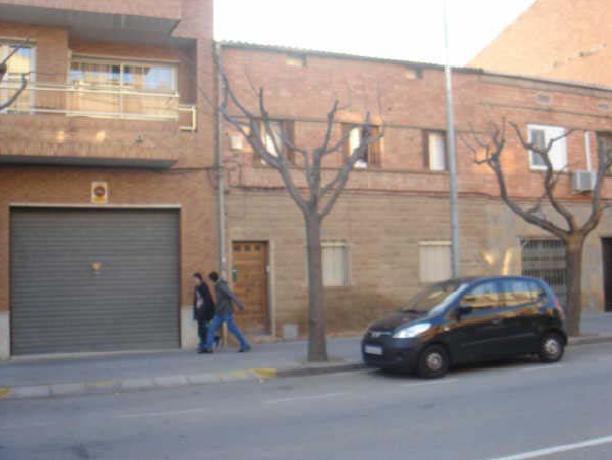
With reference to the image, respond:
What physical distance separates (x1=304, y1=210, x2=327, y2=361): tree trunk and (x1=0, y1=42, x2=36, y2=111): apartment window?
21.8 ft

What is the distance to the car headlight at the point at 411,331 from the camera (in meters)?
10.3

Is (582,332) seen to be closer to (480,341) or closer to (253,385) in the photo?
(480,341)

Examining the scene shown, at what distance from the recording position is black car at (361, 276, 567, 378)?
10.4 metres

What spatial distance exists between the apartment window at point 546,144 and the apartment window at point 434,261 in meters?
3.98

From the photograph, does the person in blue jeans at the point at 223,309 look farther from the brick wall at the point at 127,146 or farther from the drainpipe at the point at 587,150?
the drainpipe at the point at 587,150

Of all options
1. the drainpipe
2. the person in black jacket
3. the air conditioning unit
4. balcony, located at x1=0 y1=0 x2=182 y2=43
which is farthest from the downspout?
the drainpipe

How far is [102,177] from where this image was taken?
1448 centimetres

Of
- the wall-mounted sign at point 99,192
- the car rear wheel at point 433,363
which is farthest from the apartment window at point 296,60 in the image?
the car rear wheel at point 433,363

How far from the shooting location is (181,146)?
14633 millimetres

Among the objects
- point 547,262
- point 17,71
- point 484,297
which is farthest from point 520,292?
point 17,71

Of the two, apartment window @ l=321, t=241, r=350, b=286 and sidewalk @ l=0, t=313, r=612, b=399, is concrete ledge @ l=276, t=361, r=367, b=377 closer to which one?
sidewalk @ l=0, t=313, r=612, b=399

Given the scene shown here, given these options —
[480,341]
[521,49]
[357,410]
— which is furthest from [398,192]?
[521,49]

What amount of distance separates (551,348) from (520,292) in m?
1.14

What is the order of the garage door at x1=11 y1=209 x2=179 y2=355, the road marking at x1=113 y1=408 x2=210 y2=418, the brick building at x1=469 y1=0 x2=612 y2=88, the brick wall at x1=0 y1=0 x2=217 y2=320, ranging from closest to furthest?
1. the road marking at x1=113 y1=408 x2=210 y2=418
2. the brick wall at x1=0 y1=0 x2=217 y2=320
3. the garage door at x1=11 y1=209 x2=179 y2=355
4. the brick building at x1=469 y1=0 x2=612 y2=88
